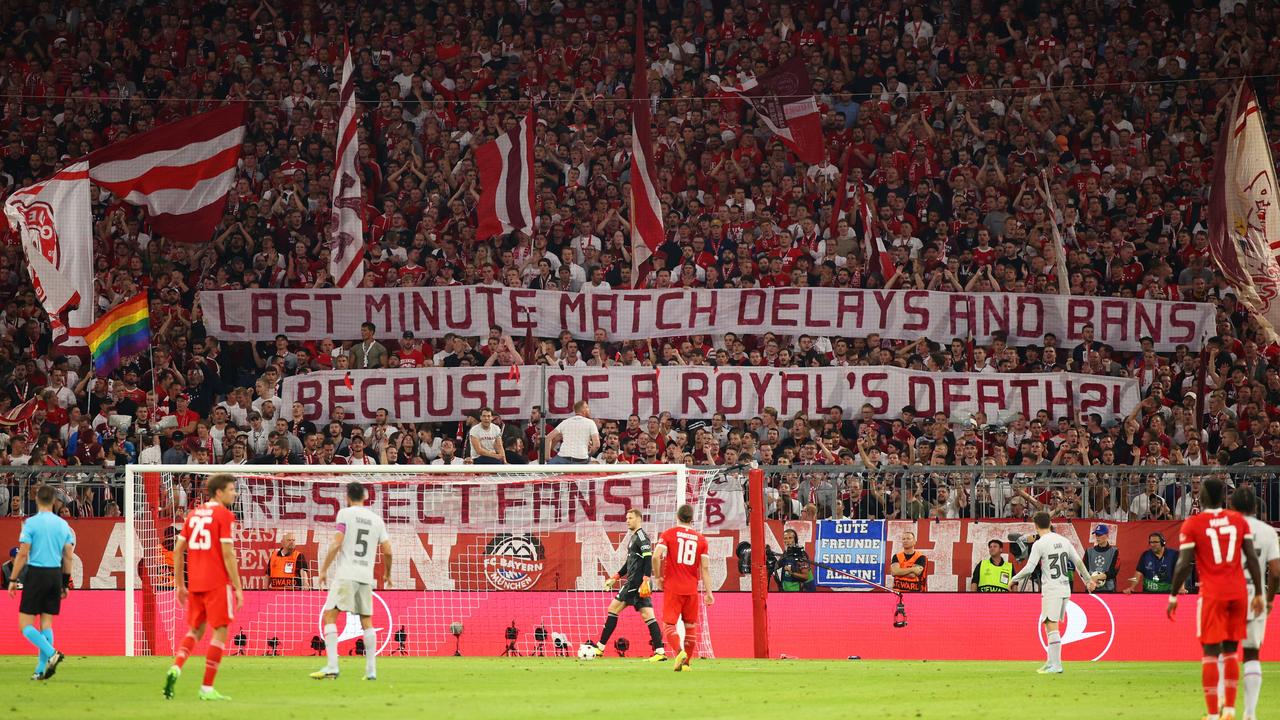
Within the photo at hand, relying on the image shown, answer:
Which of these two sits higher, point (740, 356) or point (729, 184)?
point (729, 184)

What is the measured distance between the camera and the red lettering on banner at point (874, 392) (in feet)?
78.7

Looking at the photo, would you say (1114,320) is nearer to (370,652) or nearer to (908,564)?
(908,564)

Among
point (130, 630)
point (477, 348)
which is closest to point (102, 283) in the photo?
point (477, 348)

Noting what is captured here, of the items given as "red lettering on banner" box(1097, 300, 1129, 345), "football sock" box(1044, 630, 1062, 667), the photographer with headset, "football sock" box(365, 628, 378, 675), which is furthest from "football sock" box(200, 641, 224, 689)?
"red lettering on banner" box(1097, 300, 1129, 345)

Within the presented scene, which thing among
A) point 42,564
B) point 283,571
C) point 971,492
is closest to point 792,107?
point 971,492

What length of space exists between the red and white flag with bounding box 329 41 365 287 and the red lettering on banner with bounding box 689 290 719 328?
5.26 m

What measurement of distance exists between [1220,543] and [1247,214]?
481 inches

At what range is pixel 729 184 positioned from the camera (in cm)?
2783

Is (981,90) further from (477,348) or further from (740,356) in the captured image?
(477,348)

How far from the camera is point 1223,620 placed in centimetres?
1162

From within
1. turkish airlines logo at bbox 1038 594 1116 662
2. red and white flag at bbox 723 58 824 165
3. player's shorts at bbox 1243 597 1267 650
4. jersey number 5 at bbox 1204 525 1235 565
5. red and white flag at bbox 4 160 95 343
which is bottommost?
turkish airlines logo at bbox 1038 594 1116 662

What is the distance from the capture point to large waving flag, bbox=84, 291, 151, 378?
76.6 feet

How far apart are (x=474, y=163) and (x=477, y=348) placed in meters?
4.60

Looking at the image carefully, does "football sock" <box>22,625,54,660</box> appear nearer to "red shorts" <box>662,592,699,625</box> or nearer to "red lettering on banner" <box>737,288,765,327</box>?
"red shorts" <box>662,592,699,625</box>
